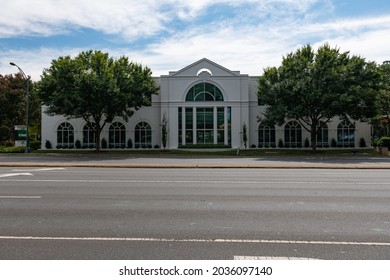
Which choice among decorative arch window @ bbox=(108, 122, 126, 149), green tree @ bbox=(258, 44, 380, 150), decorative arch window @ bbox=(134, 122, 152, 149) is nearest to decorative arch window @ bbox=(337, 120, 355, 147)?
green tree @ bbox=(258, 44, 380, 150)

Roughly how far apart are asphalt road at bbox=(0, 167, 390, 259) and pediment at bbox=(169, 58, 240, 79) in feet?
108

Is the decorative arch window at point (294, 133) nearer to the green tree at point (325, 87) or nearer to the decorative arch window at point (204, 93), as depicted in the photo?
the green tree at point (325, 87)

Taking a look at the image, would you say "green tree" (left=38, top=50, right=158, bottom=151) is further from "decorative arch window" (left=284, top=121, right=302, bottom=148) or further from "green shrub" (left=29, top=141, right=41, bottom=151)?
"decorative arch window" (left=284, top=121, right=302, bottom=148)

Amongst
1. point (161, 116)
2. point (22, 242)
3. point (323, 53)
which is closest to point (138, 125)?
point (161, 116)

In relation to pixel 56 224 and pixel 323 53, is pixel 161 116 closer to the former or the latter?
Result: pixel 323 53

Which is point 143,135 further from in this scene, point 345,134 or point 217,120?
point 345,134

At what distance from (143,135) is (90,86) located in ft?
42.4

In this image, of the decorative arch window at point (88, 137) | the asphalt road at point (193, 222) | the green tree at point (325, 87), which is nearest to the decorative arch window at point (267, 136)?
the green tree at point (325, 87)

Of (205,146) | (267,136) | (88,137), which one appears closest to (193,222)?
(205,146)

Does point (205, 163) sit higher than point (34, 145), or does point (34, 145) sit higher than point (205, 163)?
point (34, 145)

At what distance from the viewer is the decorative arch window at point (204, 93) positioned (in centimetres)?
4322

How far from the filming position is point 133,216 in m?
7.18

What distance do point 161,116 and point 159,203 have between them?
36.0 metres

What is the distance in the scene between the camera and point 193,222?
21.9 feet
